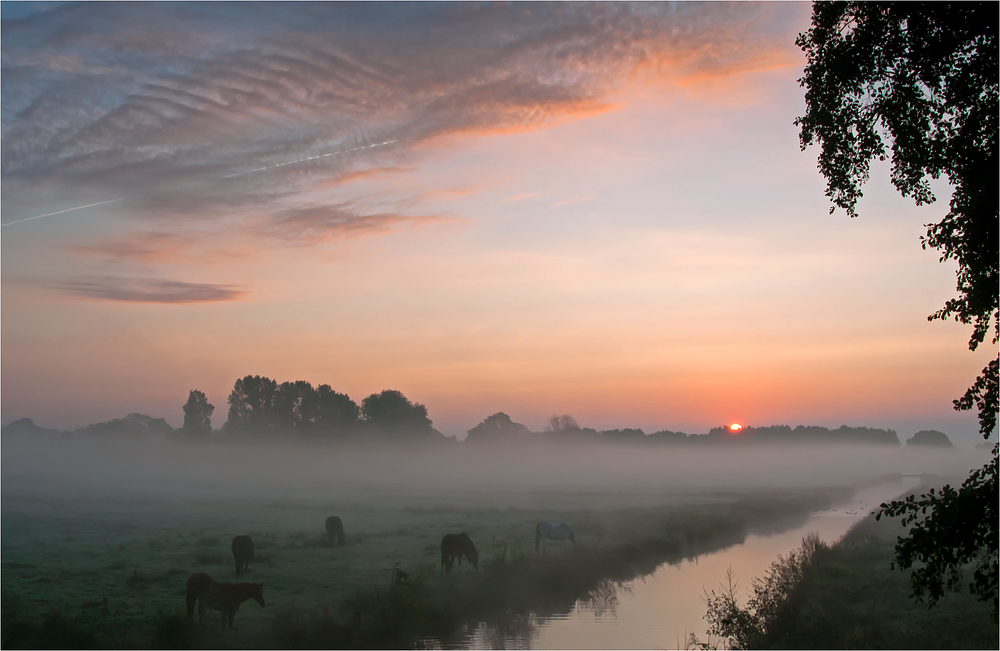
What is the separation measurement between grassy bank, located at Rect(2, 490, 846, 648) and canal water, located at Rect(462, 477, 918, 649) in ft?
3.45

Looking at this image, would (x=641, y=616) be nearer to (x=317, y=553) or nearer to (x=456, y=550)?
(x=456, y=550)

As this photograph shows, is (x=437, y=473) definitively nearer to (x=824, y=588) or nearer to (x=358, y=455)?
(x=358, y=455)

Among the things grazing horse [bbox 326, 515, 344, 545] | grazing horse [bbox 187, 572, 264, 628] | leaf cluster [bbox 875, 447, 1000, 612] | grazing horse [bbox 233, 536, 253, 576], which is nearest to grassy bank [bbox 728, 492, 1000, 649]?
leaf cluster [bbox 875, 447, 1000, 612]

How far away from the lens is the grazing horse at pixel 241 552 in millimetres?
24625

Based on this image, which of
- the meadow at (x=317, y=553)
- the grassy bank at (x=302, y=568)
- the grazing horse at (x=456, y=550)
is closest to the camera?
the grassy bank at (x=302, y=568)

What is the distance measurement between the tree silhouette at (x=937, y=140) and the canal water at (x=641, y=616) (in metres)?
11.5

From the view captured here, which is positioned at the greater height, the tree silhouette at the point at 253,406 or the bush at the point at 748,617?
the tree silhouette at the point at 253,406

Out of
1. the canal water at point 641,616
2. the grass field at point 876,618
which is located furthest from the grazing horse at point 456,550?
the grass field at point 876,618

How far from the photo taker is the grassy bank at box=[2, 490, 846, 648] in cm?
1761

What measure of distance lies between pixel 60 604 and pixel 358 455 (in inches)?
4306

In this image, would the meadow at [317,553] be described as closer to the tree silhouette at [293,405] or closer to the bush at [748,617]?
the bush at [748,617]

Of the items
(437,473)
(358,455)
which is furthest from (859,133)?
(358,455)

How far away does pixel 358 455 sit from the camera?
126 m

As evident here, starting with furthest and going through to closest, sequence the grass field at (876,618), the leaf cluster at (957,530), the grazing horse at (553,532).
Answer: the grazing horse at (553,532) → the grass field at (876,618) → the leaf cluster at (957,530)
